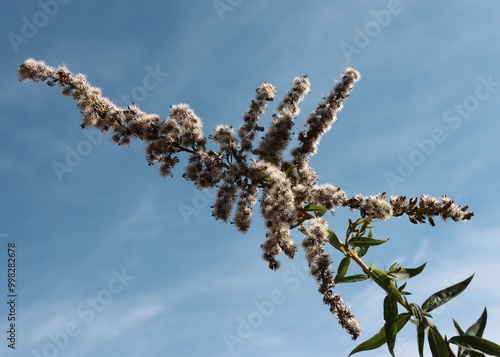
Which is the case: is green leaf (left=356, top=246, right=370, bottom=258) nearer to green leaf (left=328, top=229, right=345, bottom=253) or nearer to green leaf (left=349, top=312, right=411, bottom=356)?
green leaf (left=328, top=229, right=345, bottom=253)

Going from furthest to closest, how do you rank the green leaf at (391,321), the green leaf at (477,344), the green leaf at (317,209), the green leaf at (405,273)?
the green leaf at (317,209)
the green leaf at (405,273)
the green leaf at (391,321)
the green leaf at (477,344)

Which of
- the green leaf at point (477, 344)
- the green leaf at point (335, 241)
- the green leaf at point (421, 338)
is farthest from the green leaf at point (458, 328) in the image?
the green leaf at point (335, 241)

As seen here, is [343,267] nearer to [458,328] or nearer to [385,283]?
[385,283]

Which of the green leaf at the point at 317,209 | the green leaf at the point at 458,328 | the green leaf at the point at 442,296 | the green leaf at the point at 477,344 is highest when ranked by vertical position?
the green leaf at the point at 317,209

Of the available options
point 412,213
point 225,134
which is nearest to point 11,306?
point 225,134

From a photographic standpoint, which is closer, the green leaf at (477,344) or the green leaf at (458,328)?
the green leaf at (477,344)

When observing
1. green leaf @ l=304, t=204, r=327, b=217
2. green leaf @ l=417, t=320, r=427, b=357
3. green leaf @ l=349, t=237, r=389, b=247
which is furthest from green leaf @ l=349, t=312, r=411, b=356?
green leaf @ l=304, t=204, r=327, b=217

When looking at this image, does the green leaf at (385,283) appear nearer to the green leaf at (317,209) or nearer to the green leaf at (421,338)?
the green leaf at (421,338)

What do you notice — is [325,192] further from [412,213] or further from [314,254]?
[412,213]
